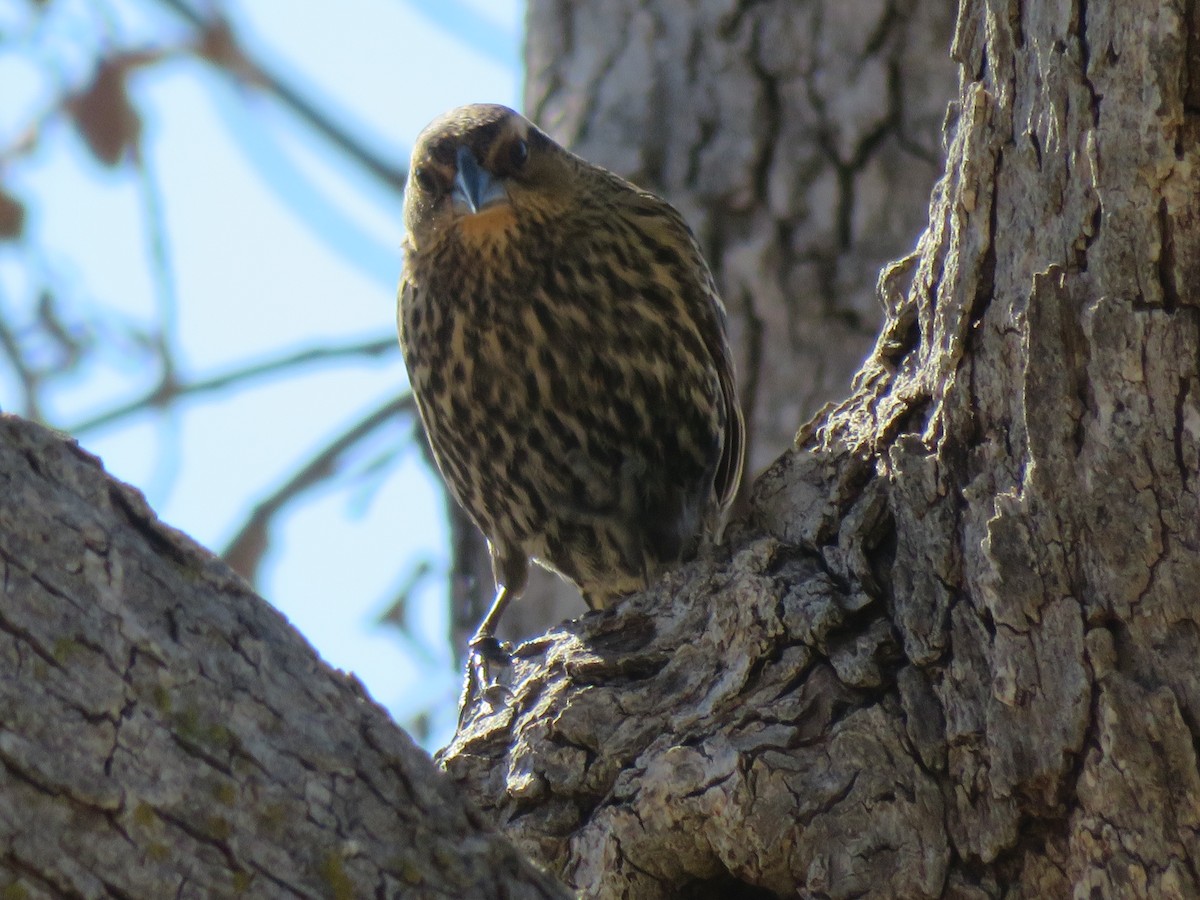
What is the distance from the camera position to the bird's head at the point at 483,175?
3.54 meters

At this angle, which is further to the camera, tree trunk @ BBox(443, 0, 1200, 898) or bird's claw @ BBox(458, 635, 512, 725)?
bird's claw @ BBox(458, 635, 512, 725)

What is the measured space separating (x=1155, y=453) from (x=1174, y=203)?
1.00 ft

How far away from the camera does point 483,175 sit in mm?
3586

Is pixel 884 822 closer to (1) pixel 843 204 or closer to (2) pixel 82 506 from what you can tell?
(2) pixel 82 506

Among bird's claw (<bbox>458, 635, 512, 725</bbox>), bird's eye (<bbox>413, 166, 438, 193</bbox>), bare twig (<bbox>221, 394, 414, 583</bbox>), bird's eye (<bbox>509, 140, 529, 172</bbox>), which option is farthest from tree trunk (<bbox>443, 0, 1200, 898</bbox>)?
bare twig (<bbox>221, 394, 414, 583</bbox>)

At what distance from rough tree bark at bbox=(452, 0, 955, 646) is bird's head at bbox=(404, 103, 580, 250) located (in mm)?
463

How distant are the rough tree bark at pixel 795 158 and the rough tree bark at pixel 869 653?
50.1 inches

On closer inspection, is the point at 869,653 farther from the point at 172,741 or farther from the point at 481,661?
the point at 481,661

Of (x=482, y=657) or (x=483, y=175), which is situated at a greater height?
(x=483, y=175)

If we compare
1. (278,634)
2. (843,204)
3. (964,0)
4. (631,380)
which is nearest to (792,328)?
(843,204)

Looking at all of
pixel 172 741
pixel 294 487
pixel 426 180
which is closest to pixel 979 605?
pixel 172 741

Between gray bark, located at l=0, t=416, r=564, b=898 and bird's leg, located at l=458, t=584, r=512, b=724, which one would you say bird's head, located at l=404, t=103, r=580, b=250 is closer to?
bird's leg, located at l=458, t=584, r=512, b=724

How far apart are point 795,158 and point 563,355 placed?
0.94 meters

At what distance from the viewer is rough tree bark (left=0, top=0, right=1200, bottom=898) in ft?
5.30
